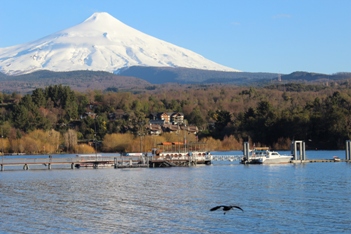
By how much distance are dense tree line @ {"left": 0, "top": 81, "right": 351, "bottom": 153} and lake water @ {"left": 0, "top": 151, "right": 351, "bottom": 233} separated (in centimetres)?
3121

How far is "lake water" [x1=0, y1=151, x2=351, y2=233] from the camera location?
28859mm

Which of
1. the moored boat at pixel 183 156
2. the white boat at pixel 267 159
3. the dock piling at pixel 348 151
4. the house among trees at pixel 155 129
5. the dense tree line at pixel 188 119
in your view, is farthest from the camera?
the house among trees at pixel 155 129

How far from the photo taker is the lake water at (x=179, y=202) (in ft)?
94.7

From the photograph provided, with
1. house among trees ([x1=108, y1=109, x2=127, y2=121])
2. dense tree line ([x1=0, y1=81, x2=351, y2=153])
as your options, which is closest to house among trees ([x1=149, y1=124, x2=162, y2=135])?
dense tree line ([x1=0, y1=81, x2=351, y2=153])

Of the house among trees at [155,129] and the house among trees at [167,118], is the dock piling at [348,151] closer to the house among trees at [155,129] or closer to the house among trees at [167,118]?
the house among trees at [155,129]

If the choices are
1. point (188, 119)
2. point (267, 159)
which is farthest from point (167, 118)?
point (267, 159)

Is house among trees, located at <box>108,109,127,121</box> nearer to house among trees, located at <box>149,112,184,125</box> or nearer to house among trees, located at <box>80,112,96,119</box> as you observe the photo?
house among trees, located at <box>80,112,96,119</box>

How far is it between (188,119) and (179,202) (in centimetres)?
9231

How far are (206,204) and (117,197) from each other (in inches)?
237

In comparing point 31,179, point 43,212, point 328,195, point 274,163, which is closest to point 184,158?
point 274,163

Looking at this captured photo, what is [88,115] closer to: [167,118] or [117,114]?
[117,114]

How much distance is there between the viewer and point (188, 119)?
12838 cm

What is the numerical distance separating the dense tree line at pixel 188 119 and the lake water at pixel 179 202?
31213mm

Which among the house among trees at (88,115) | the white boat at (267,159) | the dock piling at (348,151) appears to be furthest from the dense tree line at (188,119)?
the white boat at (267,159)
